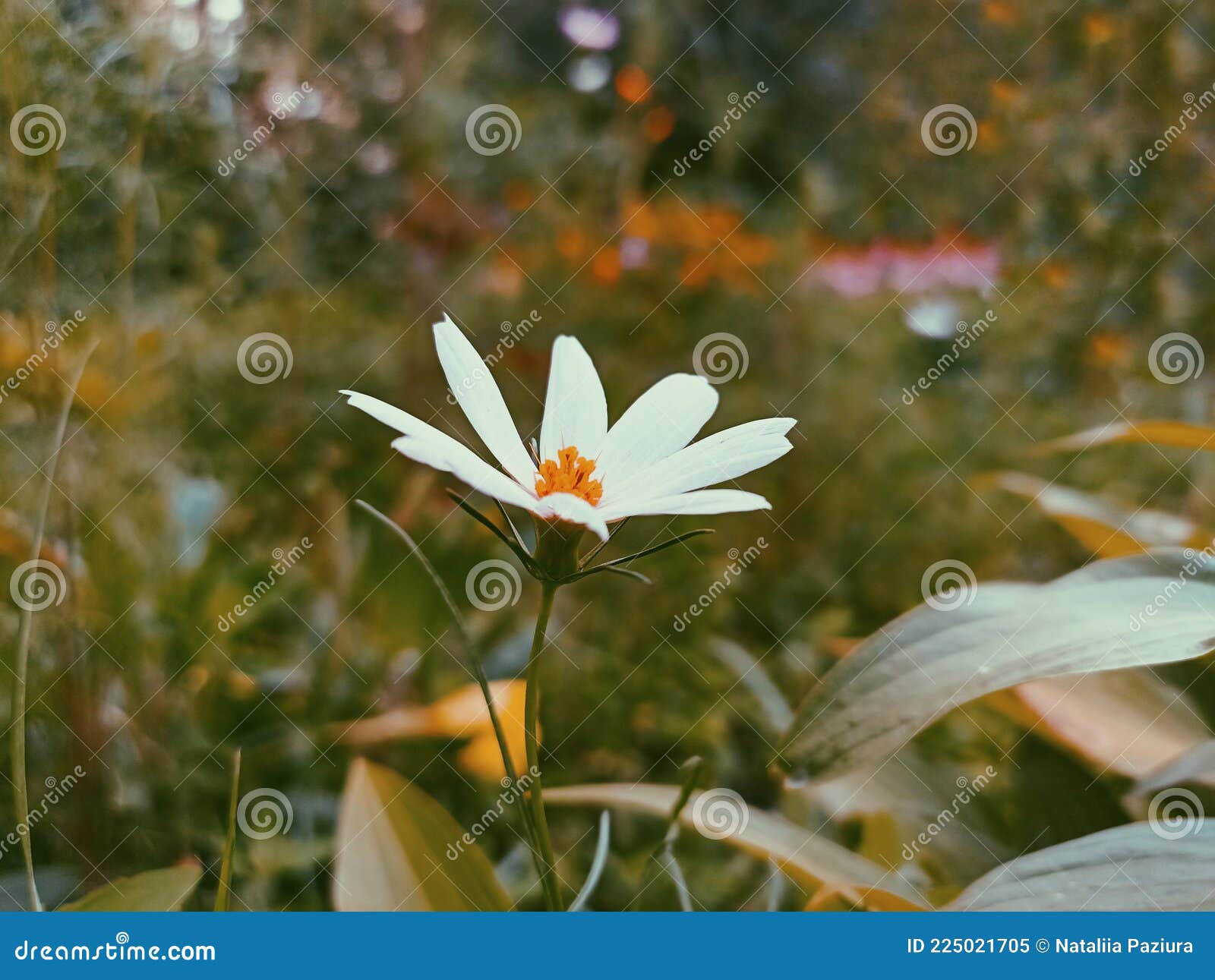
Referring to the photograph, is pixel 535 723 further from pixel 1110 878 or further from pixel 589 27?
pixel 589 27

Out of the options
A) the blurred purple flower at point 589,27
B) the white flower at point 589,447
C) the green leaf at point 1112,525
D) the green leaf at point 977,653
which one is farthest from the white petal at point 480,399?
the blurred purple flower at point 589,27

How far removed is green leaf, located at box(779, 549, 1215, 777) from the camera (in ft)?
1.44

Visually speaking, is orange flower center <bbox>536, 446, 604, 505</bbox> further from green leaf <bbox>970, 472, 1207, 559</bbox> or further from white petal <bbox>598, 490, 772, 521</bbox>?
green leaf <bbox>970, 472, 1207, 559</bbox>

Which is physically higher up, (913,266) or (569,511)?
(913,266)

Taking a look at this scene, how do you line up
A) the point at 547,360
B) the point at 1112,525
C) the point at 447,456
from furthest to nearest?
the point at 547,360
the point at 1112,525
the point at 447,456

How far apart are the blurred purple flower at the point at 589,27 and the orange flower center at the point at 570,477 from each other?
112cm

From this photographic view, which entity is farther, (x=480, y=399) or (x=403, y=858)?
(x=403, y=858)

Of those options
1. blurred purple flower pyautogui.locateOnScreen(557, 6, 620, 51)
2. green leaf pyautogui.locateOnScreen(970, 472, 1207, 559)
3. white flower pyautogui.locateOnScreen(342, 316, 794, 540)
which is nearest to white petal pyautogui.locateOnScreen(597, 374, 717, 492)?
white flower pyautogui.locateOnScreen(342, 316, 794, 540)

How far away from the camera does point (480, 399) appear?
1.22 feet

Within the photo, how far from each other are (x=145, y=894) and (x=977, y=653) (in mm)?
445

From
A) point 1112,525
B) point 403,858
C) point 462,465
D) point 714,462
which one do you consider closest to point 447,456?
point 462,465

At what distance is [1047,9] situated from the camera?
107 cm

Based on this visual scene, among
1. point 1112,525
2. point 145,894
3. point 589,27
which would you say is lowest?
point 145,894

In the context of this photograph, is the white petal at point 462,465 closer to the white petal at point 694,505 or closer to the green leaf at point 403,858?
the white petal at point 694,505
